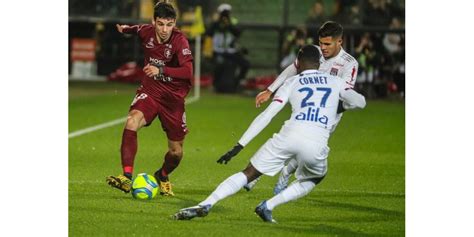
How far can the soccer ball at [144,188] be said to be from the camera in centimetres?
938

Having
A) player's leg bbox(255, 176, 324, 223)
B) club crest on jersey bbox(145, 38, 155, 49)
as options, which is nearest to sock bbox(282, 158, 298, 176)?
player's leg bbox(255, 176, 324, 223)

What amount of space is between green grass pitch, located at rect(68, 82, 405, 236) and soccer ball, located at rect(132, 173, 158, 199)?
0.06m

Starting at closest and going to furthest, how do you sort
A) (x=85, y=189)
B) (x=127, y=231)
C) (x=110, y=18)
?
(x=127, y=231) < (x=85, y=189) < (x=110, y=18)

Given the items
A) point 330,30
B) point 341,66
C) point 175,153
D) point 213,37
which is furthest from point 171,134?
point 213,37

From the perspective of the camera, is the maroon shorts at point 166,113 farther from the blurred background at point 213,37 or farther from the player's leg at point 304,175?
the blurred background at point 213,37

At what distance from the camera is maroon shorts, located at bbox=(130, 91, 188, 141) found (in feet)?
31.6

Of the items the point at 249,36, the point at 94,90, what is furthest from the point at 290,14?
the point at 94,90

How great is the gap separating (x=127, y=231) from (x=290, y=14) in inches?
385

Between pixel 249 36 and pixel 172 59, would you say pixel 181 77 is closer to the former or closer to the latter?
pixel 172 59

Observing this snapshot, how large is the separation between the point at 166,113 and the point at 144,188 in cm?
61

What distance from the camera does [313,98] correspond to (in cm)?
837

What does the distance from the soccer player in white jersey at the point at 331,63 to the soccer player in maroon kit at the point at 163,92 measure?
626 mm

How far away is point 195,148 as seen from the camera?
12.6 m

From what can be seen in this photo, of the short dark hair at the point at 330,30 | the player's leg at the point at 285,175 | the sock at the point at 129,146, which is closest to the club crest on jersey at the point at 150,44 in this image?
the sock at the point at 129,146
